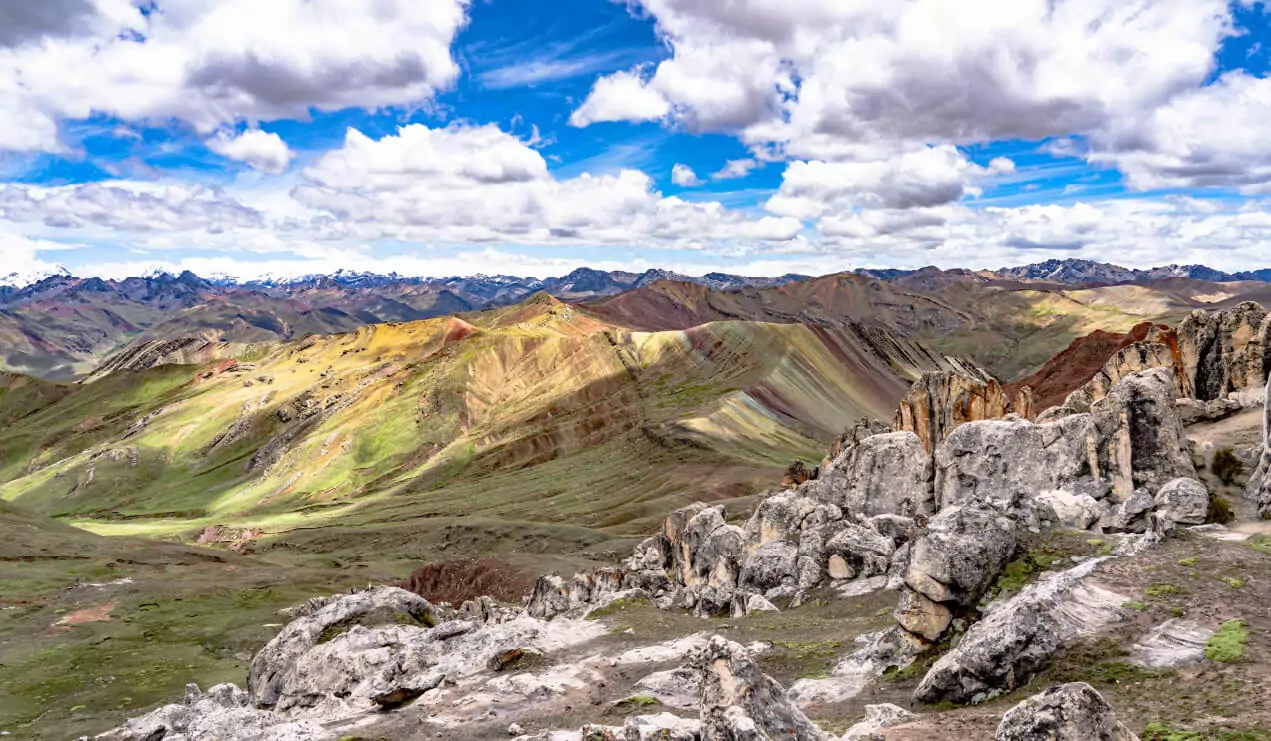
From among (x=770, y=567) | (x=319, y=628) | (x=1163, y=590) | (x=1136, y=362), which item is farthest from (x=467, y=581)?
(x=1163, y=590)

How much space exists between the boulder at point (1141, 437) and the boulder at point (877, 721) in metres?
24.1

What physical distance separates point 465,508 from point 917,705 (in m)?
135

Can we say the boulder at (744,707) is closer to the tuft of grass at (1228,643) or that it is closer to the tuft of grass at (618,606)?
the tuft of grass at (1228,643)

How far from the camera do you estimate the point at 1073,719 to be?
13.6 metres

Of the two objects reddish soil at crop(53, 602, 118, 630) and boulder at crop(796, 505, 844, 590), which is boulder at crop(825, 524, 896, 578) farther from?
reddish soil at crop(53, 602, 118, 630)

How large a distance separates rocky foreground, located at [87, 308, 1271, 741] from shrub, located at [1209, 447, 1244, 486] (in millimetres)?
903

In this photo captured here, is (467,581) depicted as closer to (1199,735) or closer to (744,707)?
(744,707)

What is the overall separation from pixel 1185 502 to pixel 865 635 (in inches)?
596

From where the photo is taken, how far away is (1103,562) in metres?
24.8

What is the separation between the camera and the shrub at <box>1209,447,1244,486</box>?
35531 mm

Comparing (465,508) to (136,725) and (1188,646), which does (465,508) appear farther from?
(1188,646)

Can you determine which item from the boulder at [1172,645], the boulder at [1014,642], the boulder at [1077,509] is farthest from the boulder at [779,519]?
the boulder at [1172,645]

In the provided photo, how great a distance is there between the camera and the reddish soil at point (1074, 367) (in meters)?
140

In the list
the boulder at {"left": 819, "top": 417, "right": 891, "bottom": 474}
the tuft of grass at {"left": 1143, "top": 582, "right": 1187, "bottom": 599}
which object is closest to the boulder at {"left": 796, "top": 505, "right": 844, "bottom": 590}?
the tuft of grass at {"left": 1143, "top": 582, "right": 1187, "bottom": 599}
